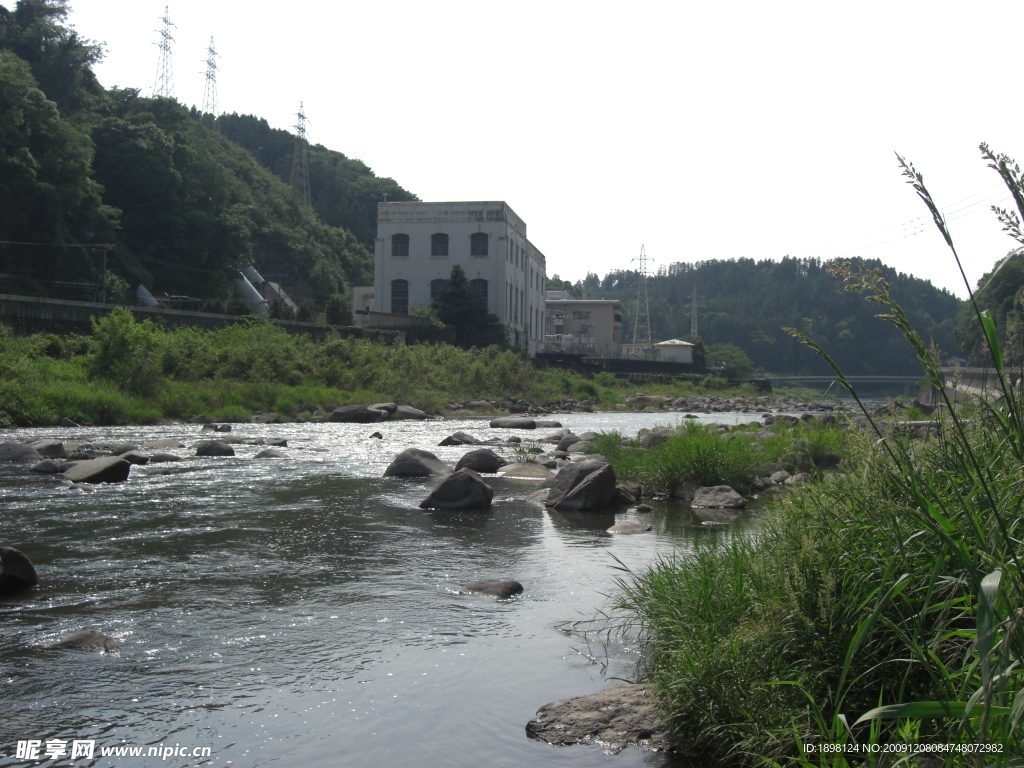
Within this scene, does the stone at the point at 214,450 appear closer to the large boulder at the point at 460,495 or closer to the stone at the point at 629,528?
the large boulder at the point at 460,495

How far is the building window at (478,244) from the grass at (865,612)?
61.2m

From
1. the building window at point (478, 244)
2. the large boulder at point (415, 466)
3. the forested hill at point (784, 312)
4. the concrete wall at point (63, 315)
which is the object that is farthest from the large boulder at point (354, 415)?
the forested hill at point (784, 312)

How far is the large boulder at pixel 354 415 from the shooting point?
3078 centimetres

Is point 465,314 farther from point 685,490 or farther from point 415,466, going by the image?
point 685,490

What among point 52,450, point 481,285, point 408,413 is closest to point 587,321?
point 481,285

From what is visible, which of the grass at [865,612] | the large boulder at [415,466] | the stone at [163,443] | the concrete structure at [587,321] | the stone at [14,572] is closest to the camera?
the grass at [865,612]

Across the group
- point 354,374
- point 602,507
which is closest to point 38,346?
point 354,374

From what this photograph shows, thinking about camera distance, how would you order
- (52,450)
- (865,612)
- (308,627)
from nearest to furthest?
(865,612), (308,627), (52,450)

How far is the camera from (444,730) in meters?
4.62

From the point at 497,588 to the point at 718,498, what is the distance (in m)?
5.74

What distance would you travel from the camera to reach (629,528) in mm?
10164

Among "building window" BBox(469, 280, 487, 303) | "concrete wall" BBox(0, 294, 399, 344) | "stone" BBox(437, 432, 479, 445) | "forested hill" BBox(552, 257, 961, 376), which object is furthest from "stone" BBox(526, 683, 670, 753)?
"forested hill" BBox(552, 257, 961, 376)

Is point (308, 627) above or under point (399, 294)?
under

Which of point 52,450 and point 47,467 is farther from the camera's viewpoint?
point 52,450
